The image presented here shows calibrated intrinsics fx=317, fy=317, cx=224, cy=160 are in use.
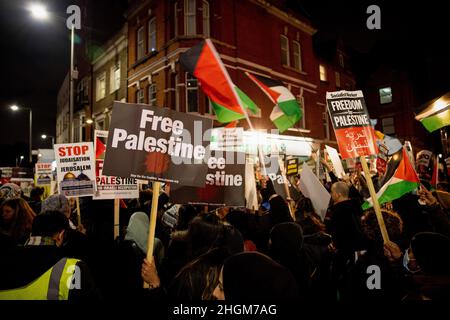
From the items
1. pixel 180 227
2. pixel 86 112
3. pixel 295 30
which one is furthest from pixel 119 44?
pixel 180 227

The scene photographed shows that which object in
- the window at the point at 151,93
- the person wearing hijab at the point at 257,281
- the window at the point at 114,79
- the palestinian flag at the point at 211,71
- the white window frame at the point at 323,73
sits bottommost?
the person wearing hijab at the point at 257,281

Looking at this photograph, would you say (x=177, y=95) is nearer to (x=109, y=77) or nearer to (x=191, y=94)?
(x=191, y=94)

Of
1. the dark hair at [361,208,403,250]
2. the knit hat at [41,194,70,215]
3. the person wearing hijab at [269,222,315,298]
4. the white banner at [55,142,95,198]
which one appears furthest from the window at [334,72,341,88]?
the knit hat at [41,194,70,215]

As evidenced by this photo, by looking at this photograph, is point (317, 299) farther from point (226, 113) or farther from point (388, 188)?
point (226, 113)

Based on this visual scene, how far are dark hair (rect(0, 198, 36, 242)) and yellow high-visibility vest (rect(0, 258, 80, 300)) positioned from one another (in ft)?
6.43

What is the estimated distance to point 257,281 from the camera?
5.63 feet

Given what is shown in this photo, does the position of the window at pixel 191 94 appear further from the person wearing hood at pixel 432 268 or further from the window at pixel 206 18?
the person wearing hood at pixel 432 268

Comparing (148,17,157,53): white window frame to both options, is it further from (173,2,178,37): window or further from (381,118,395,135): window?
(381,118,395,135): window

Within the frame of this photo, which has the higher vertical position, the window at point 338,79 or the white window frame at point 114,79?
the window at point 338,79

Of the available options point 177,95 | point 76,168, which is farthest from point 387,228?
point 177,95

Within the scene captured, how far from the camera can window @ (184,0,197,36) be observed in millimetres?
17062

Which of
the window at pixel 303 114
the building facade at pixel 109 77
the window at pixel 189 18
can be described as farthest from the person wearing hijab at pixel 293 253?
the building facade at pixel 109 77

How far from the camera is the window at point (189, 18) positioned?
17062 mm

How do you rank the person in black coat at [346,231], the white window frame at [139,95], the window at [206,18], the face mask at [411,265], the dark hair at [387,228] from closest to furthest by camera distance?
the face mask at [411,265] → the dark hair at [387,228] → the person in black coat at [346,231] → the window at [206,18] → the white window frame at [139,95]
